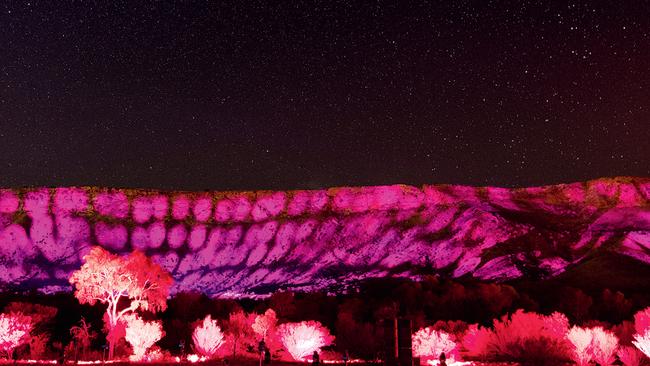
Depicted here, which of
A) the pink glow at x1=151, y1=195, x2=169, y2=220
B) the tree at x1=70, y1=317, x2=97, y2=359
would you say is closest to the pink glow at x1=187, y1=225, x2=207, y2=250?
the pink glow at x1=151, y1=195, x2=169, y2=220

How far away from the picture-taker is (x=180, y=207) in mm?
110812

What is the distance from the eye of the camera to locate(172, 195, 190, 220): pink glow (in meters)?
109

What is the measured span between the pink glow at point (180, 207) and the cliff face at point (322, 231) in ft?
0.58

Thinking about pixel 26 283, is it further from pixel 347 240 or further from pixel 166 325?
pixel 166 325

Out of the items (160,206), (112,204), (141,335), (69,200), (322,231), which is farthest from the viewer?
(160,206)

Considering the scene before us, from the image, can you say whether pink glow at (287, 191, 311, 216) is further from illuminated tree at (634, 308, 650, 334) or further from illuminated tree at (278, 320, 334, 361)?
illuminated tree at (634, 308, 650, 334)

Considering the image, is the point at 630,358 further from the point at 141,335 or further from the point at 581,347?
the point at 141,335

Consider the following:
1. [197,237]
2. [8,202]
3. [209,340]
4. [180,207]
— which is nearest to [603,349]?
[209,340]

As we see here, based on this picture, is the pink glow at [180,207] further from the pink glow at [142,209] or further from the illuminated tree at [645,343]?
the illuminated tree at [645,343]

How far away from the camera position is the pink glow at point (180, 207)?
109m

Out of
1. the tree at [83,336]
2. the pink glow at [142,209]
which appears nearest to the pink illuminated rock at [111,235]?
the pink glow at [142,209]

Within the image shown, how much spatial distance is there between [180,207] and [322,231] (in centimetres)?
2822

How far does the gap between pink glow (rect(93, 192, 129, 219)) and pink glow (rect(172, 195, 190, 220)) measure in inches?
313

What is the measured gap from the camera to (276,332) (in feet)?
93.4
